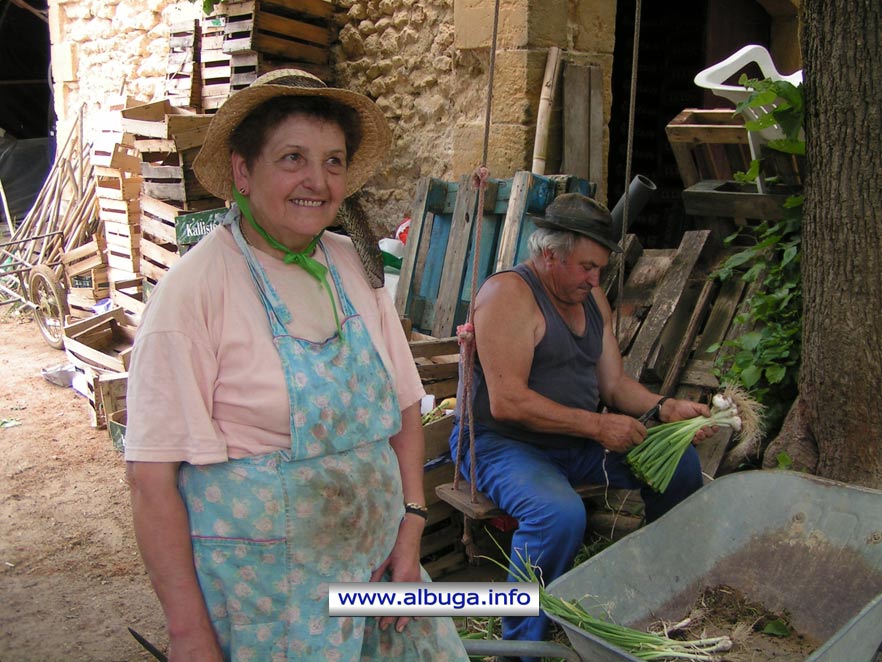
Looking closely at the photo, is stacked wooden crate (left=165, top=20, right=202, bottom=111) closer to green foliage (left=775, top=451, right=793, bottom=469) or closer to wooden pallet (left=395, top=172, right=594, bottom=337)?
wooden pallet (left=395, top=172, right=594, bottom=337)

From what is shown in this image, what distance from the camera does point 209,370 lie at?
5.57ft

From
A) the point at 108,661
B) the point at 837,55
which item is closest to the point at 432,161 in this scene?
the point at 837,55

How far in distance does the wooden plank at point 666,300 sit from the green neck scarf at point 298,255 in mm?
2513

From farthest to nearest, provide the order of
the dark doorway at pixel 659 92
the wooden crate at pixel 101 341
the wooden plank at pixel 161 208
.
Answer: the dark doorway at pixel 659 92
the wooden crate at pixel 101 341
the wooden plank at pixel 161 208

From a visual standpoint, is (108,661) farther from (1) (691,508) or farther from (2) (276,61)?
(2) (276,61)

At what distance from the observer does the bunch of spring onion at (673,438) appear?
10.2ft

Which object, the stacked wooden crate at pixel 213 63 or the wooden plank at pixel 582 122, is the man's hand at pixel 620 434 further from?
the stacked wooden crate at pixel 213 63

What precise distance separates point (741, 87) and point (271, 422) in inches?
130

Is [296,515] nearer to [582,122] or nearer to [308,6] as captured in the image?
[582,122]

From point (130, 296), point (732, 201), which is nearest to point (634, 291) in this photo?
point (732, 201)

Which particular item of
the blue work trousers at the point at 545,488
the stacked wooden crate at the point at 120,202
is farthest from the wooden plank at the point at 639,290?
the stacked wooden crate at the point at 120,202

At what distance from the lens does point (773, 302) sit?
384cm

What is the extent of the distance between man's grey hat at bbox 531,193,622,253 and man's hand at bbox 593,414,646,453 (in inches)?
26.4

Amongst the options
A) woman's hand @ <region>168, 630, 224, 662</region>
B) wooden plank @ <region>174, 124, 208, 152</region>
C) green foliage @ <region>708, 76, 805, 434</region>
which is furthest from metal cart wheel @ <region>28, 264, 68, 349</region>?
woman's hand @ <region>168, 630, 224, 662</region>
